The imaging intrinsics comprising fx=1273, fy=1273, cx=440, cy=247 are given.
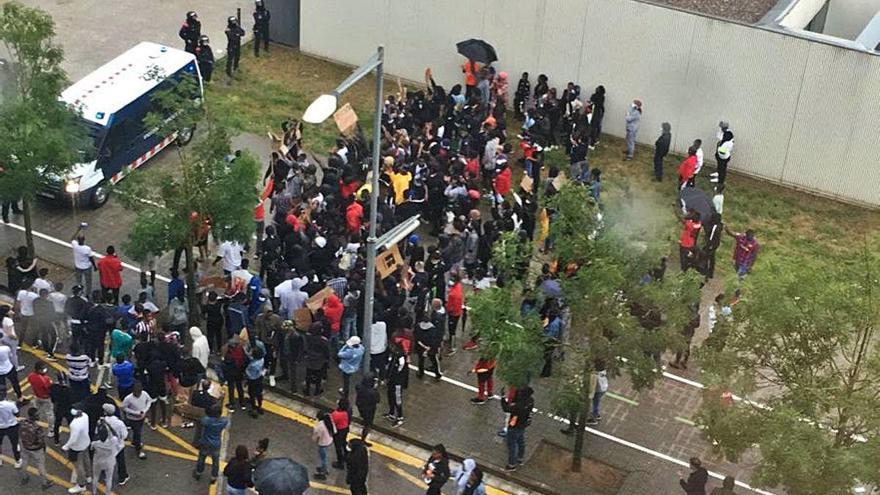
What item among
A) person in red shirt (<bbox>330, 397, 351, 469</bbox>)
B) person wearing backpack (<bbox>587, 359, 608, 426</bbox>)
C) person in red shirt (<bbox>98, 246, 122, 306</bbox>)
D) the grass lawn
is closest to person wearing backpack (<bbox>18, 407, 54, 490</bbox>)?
person in red shirt (<bbox>98, 246, 122, 306</bbox>)

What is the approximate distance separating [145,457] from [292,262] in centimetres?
432

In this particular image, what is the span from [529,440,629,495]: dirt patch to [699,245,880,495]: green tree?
10.4ft

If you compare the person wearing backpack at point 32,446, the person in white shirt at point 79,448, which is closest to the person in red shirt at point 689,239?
the person in white shirt at point 79,448

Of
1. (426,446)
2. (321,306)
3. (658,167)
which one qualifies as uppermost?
(658,167)

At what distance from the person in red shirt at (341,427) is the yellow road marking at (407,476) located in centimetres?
74

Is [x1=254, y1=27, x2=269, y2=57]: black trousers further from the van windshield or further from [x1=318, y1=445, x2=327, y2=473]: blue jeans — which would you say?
[x1=318, y1=445, x2=327, y2=473]: blue jeans

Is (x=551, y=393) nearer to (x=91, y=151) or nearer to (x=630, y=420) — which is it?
(x=630, y=420)

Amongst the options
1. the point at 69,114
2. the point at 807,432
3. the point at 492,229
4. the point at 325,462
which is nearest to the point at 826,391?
the point at 807,432

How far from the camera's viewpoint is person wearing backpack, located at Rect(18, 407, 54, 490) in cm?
1700

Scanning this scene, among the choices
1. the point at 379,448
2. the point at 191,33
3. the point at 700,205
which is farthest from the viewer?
the point at 191,33

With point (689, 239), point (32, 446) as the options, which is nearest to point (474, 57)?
point (689, 239)

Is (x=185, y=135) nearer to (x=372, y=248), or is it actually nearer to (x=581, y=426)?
(x=372, y=248)

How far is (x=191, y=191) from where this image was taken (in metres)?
19.8

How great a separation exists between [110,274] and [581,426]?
27.3 ft
